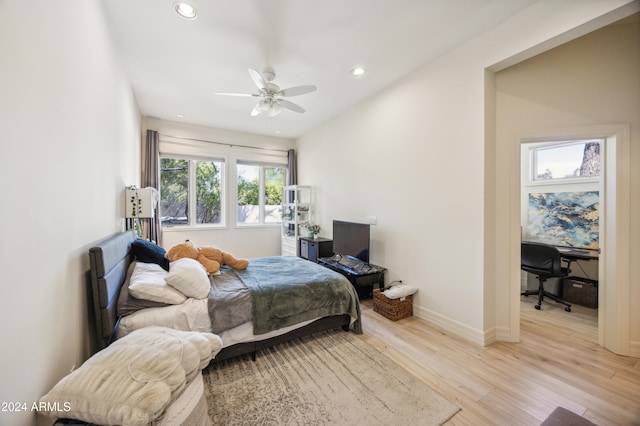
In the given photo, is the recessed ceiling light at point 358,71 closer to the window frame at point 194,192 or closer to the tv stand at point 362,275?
the tv stand at point 362,275

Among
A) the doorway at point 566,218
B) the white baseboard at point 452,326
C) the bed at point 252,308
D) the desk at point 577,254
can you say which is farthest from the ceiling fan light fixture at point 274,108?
the desk at point 577,254

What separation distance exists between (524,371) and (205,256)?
3268mm

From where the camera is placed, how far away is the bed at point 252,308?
1.55m

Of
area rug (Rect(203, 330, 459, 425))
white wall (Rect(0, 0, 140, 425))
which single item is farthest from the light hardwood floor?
white wall (Rect(0, 0, 140, 425))

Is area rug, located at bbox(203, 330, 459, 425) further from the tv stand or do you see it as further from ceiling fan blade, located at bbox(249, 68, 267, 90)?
ceiling fan blade, located at bbox(249, 68, 267, 90)

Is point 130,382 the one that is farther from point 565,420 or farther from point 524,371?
point 524,371

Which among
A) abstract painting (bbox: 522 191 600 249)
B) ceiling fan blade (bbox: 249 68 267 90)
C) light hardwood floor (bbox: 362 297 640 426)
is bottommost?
light hardwood floor (bbox: 362 297 640 426)

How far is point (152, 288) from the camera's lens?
182 centimetres

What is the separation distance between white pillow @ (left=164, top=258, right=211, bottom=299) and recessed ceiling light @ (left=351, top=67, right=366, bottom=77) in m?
2.84

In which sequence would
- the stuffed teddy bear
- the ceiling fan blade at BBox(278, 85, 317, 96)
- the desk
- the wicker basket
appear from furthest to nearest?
the desk, the wicker basket, the ceiling fan blade at BBox(278, 85, 317, 96), the stuffed teddy bear

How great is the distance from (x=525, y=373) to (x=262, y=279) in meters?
2.43

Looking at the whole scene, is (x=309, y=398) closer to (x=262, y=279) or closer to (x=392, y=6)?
(x=262, y=279)

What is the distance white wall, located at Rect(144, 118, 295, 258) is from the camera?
4773mm

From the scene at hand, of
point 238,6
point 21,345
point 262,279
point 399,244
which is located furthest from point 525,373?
point 238,6
